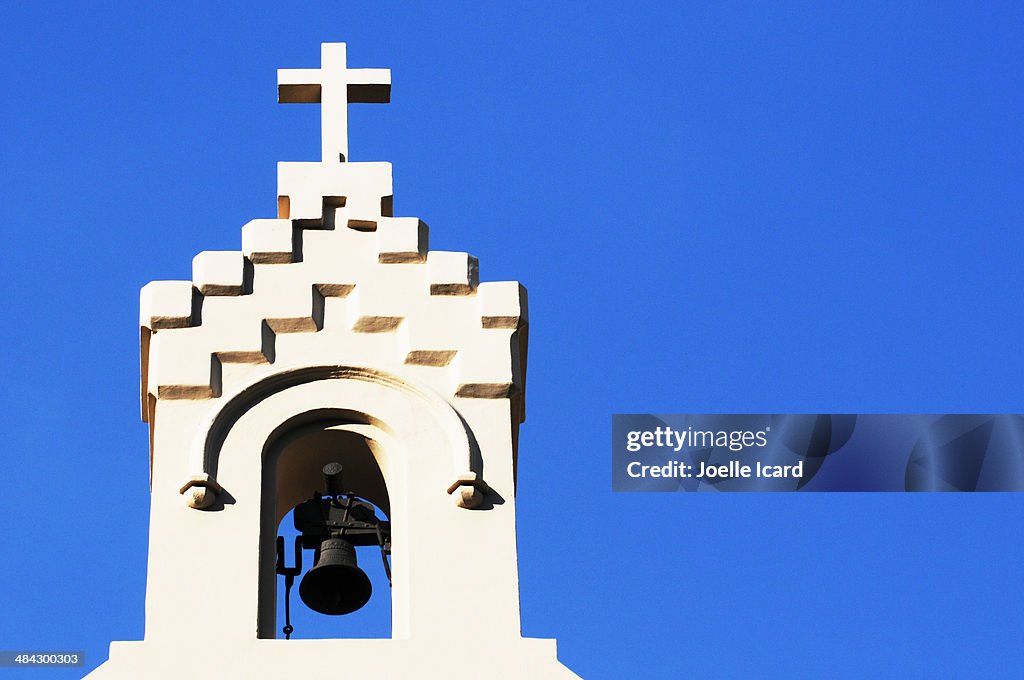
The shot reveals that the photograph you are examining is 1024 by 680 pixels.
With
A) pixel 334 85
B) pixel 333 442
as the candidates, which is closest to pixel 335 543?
pixel 333 442

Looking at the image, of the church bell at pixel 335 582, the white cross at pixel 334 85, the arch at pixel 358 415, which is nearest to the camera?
the arch at pixel 358 415

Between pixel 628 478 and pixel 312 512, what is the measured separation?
9.33 ft

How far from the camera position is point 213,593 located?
18.5 metres

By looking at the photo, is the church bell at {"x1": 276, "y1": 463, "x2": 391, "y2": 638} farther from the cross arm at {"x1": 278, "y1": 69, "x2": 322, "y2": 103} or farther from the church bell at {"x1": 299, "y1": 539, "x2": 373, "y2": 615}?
the cross arm at {"x1": 278, "y1": 69, "x2": 322, "y2": 103}

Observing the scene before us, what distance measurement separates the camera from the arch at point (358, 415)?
19.2 metres

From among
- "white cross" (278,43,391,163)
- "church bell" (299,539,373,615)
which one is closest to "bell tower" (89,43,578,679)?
"church bell" (299,539,373,615)

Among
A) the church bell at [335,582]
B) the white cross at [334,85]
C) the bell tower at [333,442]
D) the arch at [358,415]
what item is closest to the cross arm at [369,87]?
the white cross at [334,85]

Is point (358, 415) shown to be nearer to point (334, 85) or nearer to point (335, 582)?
point (335, 582)

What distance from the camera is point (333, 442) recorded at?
2031 cm

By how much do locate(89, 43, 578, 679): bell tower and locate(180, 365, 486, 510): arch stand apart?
2 centimetres

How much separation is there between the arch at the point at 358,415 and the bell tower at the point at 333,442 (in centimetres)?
2

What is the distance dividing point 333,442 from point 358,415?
509mm

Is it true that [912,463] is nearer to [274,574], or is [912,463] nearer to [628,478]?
[628,478]

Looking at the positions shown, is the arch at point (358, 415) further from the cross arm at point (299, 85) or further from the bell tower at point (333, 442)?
the cross arm at point (299, 85)
